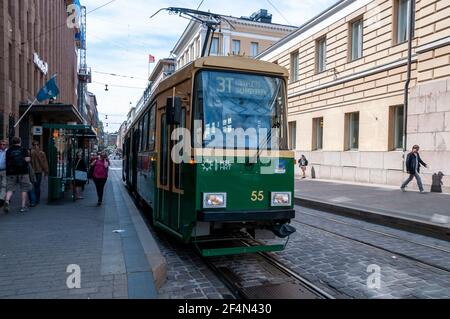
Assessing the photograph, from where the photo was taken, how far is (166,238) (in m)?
8.53

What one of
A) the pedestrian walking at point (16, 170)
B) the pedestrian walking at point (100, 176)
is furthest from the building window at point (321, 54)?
the pedestrian walking at point (16, 170)

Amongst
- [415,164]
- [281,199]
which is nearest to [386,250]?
[281,199]

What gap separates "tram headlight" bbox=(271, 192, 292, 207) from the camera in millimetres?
6559

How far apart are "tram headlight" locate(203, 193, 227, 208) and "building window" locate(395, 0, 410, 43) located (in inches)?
618

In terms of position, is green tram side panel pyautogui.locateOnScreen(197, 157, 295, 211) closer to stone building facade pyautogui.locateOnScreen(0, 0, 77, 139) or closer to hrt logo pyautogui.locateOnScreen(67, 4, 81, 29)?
stone building facade pyautogui.locateOnScreen(0, 0, 77, 139)

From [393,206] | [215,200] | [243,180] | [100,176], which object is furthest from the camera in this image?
[100,176]

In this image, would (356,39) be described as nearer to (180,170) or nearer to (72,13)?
(180,170)

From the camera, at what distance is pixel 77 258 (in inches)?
237

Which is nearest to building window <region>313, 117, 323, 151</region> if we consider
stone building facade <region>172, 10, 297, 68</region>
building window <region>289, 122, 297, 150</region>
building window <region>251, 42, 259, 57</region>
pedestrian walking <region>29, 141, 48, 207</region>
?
building window <region>289, 122, 297, 150</region>

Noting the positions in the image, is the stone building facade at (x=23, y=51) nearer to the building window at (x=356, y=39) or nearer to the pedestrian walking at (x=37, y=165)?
the pedestrian walking at (x=37, y=165)

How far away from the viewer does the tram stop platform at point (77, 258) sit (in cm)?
473

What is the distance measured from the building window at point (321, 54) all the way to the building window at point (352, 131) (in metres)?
4.48

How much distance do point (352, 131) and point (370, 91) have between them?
9.10ft
